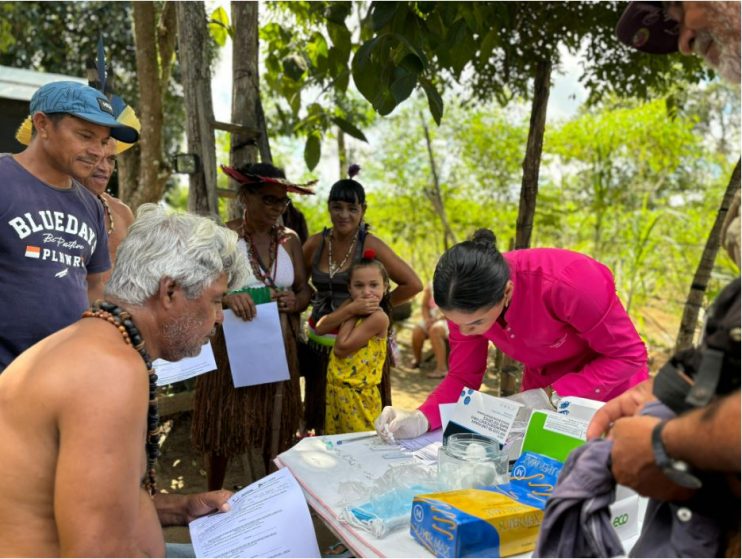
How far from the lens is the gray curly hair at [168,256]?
4.99 ft

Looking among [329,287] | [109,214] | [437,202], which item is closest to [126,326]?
[109,214]

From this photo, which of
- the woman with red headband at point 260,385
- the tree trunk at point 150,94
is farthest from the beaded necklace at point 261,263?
the tree trunk at point 150,94

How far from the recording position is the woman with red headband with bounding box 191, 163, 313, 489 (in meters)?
3.29

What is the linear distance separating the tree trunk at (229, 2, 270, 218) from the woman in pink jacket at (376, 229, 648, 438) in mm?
2382

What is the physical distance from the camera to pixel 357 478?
6.15ft

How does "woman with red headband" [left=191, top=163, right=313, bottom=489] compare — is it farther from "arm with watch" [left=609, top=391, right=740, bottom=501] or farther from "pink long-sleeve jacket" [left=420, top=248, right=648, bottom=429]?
"arm with watch" [left=609, top=391, right=740, bottom=501]

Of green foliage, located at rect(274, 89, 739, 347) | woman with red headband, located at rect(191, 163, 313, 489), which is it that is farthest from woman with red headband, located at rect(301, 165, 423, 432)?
green foliage, located at rect(274, 89, 739, 347)

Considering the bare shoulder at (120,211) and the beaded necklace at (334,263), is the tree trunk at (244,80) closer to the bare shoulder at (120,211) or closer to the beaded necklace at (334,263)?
the beaded necklace at (334,263)

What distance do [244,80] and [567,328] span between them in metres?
2.86

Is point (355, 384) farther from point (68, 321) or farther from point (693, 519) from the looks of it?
point (693, 519)

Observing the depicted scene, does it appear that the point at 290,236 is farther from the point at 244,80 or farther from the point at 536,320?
the point at 536,320

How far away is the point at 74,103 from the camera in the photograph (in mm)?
2248

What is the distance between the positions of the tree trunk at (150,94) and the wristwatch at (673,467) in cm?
589

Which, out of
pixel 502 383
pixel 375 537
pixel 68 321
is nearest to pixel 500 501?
pixel 375 537
